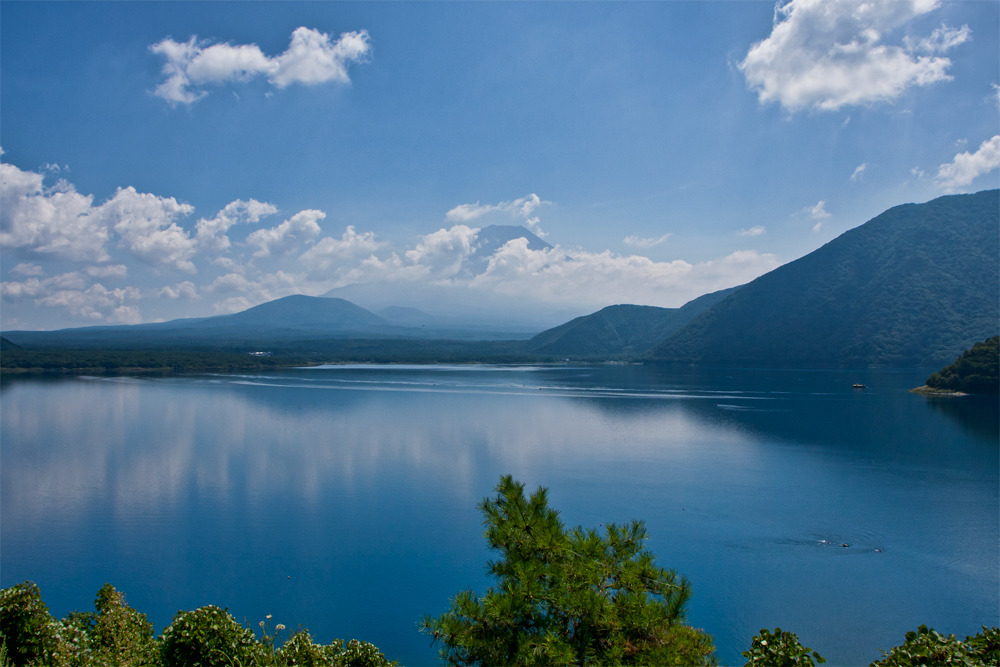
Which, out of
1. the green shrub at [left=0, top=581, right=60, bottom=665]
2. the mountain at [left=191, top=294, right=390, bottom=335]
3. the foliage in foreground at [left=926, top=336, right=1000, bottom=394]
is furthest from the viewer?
the mountain at [left=191, top=294, right=390, bottom=335]

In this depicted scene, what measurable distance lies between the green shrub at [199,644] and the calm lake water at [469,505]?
162 inches

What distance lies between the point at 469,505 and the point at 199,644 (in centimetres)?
888

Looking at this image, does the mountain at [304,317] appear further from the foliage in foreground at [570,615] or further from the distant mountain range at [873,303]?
the foliage in foreground at [570,615]

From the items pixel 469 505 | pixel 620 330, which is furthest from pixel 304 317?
pixel 469 505

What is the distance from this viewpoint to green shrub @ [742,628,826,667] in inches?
86.4

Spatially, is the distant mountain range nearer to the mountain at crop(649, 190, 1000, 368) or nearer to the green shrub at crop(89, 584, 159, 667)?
the mountain at crop(649, 190, 1000, 368)

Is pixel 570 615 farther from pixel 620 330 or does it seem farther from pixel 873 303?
pixel 620 330

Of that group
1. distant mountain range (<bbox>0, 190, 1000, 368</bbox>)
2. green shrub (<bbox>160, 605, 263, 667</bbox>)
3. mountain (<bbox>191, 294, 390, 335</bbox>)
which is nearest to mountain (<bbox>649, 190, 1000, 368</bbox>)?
distant mountain range (<bbox>0, 190, 1000, 368</bbox>)

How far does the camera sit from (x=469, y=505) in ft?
36.9

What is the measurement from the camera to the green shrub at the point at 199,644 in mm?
2590

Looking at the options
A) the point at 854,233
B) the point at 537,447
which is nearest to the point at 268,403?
the point at 537,447

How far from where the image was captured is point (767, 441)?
690 inches

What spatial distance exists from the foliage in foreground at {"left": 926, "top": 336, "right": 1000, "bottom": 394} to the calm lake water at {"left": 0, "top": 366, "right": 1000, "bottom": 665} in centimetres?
300

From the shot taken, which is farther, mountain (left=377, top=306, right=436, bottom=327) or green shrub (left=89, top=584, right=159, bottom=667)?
mountain (left=377, top=306, right=436, bottom=327)
